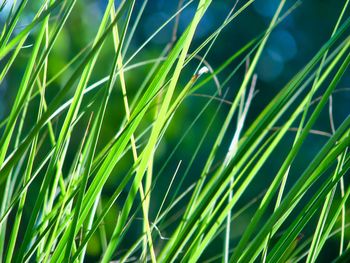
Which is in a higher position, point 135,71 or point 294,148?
point 294,148

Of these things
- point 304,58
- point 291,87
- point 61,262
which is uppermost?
point 291,87

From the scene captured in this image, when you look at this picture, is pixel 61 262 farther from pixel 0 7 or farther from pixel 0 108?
pixel 0 108

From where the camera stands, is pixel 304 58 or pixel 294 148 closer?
pixel 294 148

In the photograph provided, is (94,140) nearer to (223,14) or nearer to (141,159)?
(141,159)

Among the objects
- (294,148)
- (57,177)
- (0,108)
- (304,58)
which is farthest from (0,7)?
(304,58)

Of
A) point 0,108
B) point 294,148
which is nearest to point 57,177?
point 294,148

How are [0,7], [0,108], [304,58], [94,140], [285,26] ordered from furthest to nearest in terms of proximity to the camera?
[285,26] < [304,58] < [0,108] < [0,7] < [94,140]

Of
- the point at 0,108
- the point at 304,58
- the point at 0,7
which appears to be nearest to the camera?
the point at 0,7

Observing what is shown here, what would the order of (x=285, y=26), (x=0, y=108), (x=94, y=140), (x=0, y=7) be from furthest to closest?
(x=285, y=26) → (x=0, y=108) → (x=0, y=7) → (x=94, y=140)

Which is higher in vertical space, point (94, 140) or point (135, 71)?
point (94, 140)
